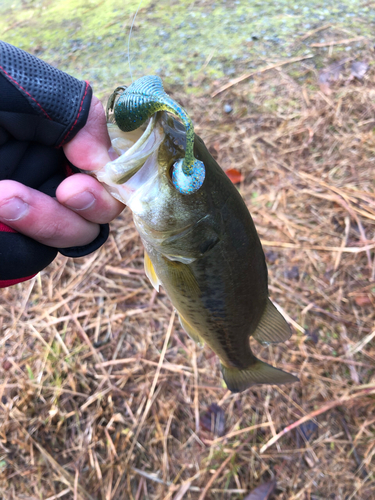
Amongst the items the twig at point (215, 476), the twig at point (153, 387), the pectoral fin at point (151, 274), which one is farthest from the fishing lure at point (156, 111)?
the twig at point (215, 476)

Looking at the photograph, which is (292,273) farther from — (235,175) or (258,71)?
(258,71)

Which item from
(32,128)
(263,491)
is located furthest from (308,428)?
(32,128)

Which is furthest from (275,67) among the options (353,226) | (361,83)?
(353,226)

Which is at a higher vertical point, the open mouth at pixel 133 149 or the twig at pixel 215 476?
the open mouth at pixel 133 149

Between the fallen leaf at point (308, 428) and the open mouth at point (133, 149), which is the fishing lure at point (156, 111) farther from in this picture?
the fallen leaf at point (308, 428)

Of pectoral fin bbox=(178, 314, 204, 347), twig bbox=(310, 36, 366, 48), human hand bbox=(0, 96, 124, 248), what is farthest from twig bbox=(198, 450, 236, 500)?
twig bbox=(310, 36, 366, 48)

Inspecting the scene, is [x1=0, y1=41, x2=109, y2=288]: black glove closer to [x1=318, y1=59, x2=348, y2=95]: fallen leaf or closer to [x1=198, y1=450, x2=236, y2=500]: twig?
[x1=198, y1=450, x2=236, y2=500]: twig
